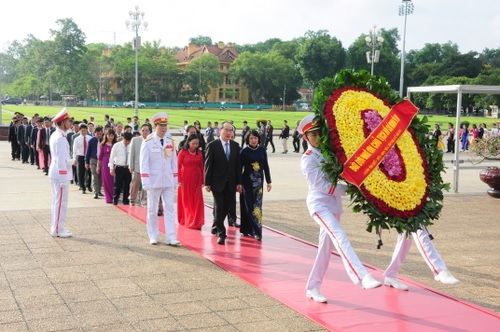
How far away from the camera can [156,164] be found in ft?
29.2

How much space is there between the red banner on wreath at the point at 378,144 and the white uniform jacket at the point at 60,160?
200 inches

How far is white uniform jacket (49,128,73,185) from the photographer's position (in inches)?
361

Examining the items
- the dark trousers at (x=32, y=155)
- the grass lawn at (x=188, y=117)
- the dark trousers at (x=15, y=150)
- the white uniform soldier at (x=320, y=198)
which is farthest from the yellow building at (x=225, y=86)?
the white uniform soldier at (x=320, y=198)

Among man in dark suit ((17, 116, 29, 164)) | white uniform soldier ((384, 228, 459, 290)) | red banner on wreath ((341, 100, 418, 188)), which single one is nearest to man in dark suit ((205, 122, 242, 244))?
white uniform soldier ((384, 228, 459, 290))

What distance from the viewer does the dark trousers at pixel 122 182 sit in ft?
42.6

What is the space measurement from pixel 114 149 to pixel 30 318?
299 inches

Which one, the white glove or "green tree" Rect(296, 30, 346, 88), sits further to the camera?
"green tree" Rect(296, 30, 346, 88)

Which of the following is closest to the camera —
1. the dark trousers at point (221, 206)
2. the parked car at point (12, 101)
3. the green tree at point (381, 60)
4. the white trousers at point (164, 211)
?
the white trousers at point (164, 211)

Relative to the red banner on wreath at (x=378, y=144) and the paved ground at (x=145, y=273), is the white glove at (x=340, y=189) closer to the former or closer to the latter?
the red banner on wreath at (x=378, y=144)

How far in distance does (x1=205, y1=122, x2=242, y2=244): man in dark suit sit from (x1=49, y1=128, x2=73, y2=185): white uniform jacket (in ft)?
6.86

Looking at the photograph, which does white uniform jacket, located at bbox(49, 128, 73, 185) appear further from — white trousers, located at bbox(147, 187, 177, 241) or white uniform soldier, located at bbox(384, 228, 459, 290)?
white uniform soldier, located at bbox(384, 228, 459, 290)

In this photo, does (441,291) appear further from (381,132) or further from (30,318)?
(30,318)

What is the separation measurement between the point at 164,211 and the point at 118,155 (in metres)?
4.49

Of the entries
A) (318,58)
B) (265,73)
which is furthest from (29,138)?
(265,73)
